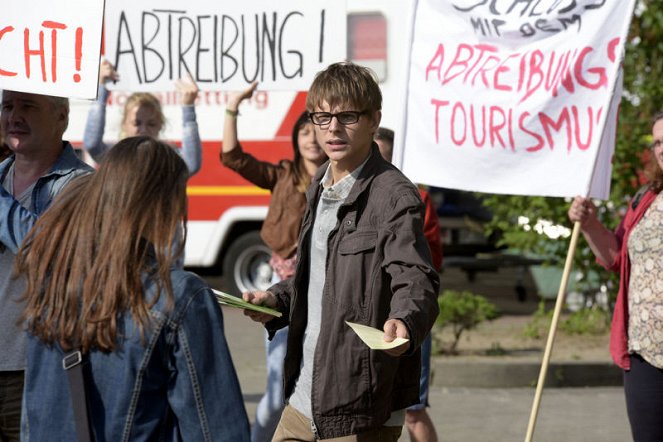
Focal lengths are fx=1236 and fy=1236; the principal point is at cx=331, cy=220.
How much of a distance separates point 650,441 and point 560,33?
1833 mm

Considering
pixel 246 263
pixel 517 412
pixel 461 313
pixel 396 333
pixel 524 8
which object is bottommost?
pixel 246 263

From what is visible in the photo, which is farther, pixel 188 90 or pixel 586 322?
pixel 586 322

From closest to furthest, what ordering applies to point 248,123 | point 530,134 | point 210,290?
point 210,290
point 530,134
point 248,123

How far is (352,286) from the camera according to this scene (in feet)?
12.5

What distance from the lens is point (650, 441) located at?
4609mm

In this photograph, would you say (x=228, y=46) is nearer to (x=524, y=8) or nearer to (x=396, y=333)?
(x=524, y=8)

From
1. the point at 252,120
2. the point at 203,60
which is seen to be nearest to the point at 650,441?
the point at 203,60

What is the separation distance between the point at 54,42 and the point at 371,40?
8.08 metres

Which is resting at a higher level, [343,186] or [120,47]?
[120,47]

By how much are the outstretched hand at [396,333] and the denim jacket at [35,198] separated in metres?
1.12

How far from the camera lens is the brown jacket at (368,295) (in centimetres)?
372

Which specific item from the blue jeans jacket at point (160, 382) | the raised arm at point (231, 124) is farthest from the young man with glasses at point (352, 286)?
the raised arm at point (231, 124)

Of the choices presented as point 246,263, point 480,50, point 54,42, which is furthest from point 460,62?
point 246,263

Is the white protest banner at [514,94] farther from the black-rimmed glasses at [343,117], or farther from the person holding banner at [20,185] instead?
the person holding banner at [20,185]
